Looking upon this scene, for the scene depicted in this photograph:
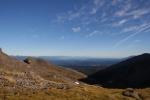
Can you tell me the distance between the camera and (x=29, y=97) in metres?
48.7

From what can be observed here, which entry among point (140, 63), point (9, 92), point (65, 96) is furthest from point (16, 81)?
point (140, 63)

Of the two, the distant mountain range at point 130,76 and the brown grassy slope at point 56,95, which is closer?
the brown grassy slope at point 56,95

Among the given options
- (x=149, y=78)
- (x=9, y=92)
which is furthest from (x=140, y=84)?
(x=9, y=92)

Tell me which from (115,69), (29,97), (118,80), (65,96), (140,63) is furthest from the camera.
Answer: (115,69)

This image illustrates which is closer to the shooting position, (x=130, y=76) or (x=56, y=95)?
(x=56, y=95)

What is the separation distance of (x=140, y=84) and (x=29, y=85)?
9507 cm

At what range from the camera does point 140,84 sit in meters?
142

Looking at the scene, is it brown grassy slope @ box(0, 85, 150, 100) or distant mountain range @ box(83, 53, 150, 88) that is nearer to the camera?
brown grassy slope @ box(0, 85, 150, 100)

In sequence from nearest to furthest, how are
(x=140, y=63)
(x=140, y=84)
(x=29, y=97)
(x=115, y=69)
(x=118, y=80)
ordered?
(x=29, y=97), (x=140, y=84), (x=118, y=80), (x=140, y=63), (x=115, y=69)

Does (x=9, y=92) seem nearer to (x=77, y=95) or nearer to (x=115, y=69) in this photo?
(x=77, y=95)

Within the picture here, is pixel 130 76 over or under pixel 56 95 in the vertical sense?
under

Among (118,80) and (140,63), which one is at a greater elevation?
(140,63)

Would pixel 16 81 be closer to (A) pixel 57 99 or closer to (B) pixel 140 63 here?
(A) pixel 57 99

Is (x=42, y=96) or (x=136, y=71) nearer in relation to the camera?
(x=42, y=96)
